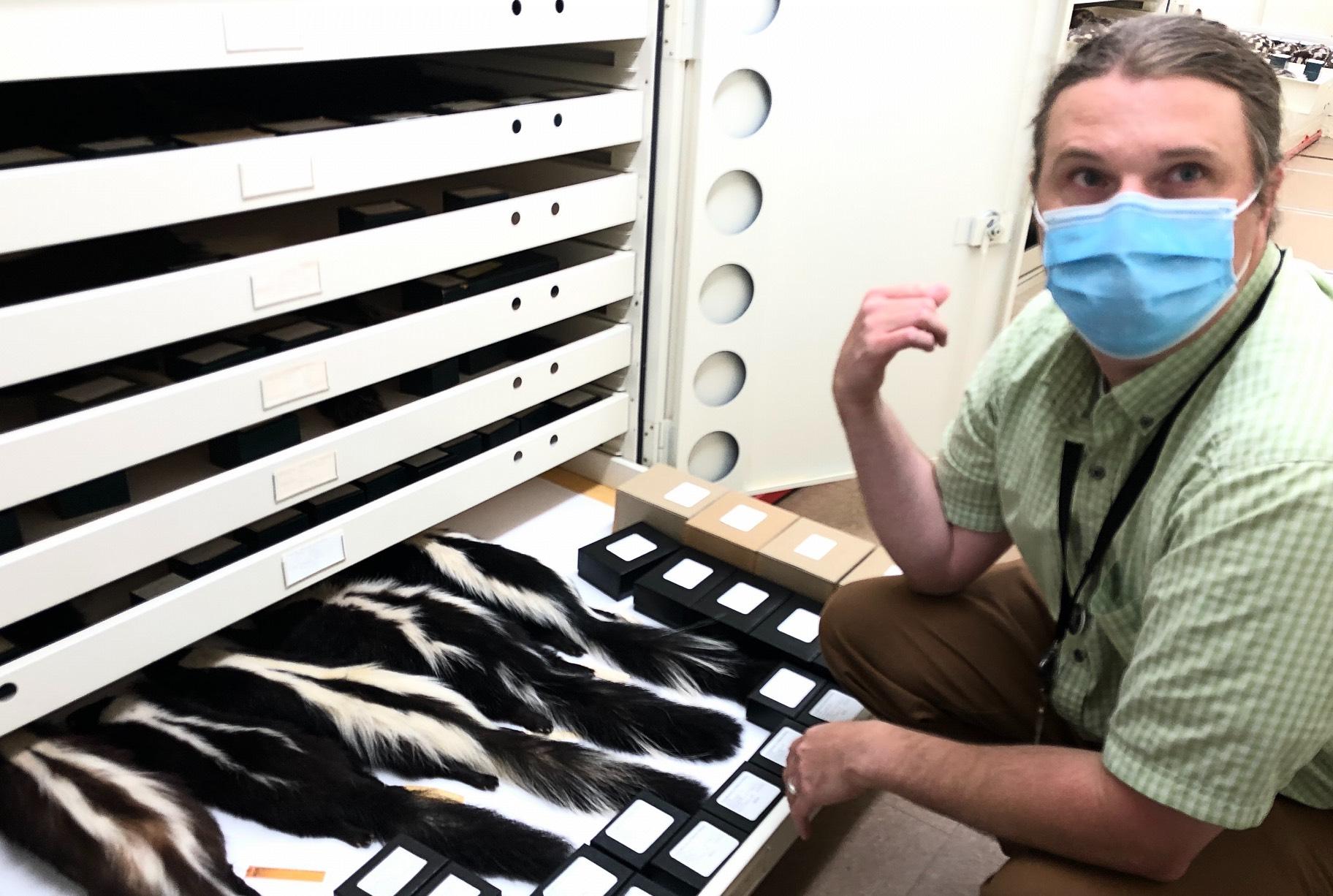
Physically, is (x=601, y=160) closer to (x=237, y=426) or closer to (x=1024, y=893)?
(x=237, y=426)

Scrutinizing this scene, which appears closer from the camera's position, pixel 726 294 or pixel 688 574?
pixel 688 574

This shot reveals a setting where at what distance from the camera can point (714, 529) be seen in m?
1.49

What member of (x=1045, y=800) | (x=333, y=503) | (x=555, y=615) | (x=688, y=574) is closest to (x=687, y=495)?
(x=688, y=574)

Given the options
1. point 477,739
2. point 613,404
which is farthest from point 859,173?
point 477,739

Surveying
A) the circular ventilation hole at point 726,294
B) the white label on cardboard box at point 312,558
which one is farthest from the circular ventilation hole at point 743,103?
the white label on cardboard box at point 312,558

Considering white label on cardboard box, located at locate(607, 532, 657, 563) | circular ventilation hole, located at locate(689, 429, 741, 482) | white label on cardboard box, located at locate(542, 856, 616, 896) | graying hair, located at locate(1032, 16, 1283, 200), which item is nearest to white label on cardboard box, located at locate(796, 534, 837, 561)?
white label on cardboard box, located at locate(607, 532, 657, 563)

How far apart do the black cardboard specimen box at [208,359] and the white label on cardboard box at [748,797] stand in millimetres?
704

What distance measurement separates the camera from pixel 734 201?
1608 millimetres

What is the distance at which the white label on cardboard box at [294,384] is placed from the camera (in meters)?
1.14

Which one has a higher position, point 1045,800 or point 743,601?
point 1045,800

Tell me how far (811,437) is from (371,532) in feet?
2.78

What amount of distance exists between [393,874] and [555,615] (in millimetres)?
451

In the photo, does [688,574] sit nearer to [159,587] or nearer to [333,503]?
[333,503]

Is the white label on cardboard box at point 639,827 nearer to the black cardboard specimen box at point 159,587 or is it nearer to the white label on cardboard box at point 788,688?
the white label on cardboard box at point 788,688
